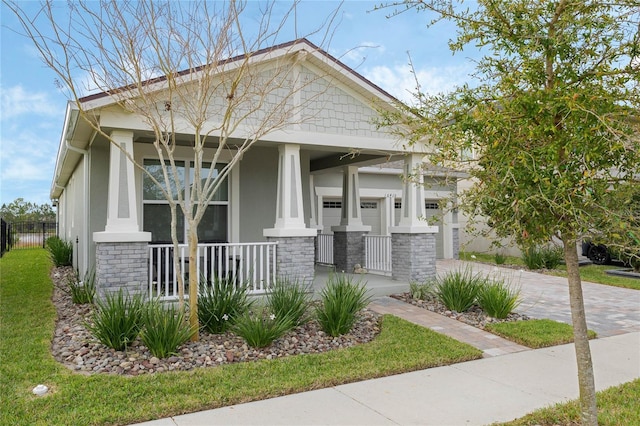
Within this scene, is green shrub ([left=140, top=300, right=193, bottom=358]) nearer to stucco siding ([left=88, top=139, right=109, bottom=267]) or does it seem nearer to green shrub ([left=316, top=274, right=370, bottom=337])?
green shrub ([left=316, top=274, right=370, bottom=337])

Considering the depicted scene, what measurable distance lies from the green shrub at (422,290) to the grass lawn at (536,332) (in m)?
2.06

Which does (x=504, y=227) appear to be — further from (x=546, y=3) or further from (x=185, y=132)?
(x=185, y=132)

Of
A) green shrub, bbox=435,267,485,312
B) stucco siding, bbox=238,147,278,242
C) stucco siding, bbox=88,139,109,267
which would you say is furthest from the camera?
stucco siding, bbox=238,147,278,242

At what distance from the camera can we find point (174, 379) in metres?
4.80

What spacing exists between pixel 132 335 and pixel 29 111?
9.50 m

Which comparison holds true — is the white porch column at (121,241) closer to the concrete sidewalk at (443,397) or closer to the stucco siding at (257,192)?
the stucco siding at (257,192)

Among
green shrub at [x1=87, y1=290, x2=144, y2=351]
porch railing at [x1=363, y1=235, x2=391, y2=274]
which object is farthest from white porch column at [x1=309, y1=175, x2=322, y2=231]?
green shrub at [x1=87, y1=290, x2=144, y2=351]

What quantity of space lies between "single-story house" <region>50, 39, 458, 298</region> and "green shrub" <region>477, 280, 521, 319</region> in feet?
6.35

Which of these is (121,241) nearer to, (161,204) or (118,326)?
(118,326)

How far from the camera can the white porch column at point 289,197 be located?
8938 millimetres

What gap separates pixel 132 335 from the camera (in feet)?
18.7

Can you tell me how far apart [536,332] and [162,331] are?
17.7ft

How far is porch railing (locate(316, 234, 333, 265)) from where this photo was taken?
13836mm

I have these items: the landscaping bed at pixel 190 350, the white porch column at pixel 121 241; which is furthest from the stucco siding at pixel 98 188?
the landscaping bed at pixel 190 350
